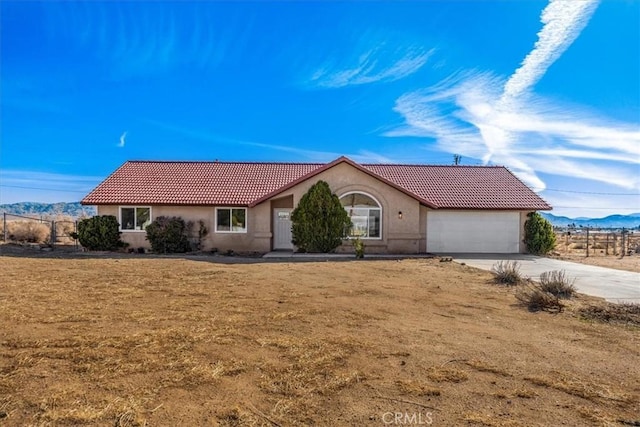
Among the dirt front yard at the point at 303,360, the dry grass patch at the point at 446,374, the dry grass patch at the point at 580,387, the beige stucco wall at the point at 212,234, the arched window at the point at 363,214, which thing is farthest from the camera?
the beige stucco wall at the point at 212,234

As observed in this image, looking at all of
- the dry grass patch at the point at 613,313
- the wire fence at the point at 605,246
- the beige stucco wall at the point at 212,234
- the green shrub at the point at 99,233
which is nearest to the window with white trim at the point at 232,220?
the beige stucco wall at the point at 212,234

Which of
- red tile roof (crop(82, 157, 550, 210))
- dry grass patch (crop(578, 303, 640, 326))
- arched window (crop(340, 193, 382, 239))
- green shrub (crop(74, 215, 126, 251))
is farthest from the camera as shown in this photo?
red tile roof (crop(82, 157, 550, 210))

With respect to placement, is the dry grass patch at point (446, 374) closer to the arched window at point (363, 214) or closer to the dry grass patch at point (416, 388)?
the dry grass patch at point (416, 388)

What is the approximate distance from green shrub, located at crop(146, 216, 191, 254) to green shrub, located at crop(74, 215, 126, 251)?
195 centimetres

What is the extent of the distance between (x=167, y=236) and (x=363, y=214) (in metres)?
10.1

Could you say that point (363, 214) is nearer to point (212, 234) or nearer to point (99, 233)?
point (212, 234)

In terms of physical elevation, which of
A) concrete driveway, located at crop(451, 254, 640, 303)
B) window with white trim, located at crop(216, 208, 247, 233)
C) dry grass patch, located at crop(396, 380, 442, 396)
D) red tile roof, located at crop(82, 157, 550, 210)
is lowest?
dry grass patch, located at crop(396, 380, 442, 396)

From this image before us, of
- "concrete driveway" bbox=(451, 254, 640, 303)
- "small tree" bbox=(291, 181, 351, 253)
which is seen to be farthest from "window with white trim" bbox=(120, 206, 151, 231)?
"concrete driveway" bbox=(451, 254, 640, 303)

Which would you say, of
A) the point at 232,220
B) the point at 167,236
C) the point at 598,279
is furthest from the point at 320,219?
the point at 598,279

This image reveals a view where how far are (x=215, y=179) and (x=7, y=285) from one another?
1493 cm

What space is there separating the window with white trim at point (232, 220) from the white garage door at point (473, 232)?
33.0 ft

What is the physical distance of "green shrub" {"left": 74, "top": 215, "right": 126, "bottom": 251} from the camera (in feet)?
70.4

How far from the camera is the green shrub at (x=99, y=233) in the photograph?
70.4 feet

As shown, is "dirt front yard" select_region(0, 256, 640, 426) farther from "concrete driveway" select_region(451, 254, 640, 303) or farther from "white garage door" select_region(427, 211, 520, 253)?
"white garage door" select_region(427, 211, 520, 253)
